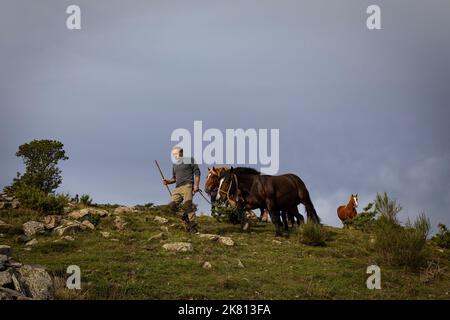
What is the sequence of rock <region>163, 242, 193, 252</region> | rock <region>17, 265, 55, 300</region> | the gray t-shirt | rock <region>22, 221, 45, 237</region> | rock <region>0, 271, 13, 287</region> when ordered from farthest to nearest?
the gray t-shirt
rock <region>22, 221, 45, 237</region>
rock <region>163, 242, 193, 252</region>
rock <region>17, 265, 55, 300</region>
rock <region>0, 271, 13, 287</region>

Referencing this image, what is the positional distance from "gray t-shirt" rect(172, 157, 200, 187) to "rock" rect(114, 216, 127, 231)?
9.04 feet

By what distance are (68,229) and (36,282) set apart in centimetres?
629

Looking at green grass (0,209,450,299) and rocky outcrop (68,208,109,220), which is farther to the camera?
rocky outcrop (68,208,109,220)

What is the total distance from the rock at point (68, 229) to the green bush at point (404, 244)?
941 cm

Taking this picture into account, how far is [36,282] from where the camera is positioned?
890 centimetres

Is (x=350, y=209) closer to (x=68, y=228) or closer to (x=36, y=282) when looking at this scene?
(x=68, y=228)

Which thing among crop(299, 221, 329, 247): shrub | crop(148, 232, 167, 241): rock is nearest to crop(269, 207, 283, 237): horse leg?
crop(299, 221, 329, 247): shrub

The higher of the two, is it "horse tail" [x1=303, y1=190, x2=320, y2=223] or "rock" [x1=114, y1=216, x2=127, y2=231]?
"horse tail" [x1=303, y1=190, x2=320, y2=223]

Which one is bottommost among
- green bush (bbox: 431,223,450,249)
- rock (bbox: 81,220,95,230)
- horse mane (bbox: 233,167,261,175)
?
green bush (bbox: 431,223,450,249)

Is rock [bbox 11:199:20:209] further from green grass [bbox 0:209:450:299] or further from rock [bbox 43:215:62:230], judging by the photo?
green grass [bbox 0:209:450:299]

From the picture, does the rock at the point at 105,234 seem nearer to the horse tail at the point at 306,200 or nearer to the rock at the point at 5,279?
the rock at the point at 5,279

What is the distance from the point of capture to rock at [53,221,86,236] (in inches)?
583

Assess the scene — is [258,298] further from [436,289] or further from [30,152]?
[30,152]

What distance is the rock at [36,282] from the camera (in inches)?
342
